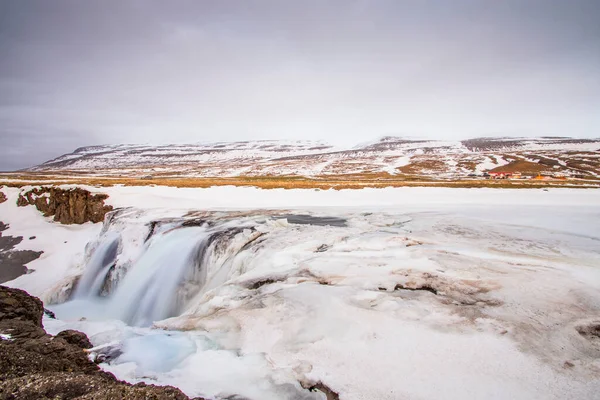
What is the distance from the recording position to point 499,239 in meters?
10.1

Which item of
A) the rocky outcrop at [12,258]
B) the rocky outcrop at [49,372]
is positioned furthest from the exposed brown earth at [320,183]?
the rocky outcrop at [49,372]

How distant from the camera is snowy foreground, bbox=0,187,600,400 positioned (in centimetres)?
380

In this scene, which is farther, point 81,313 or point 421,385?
point 81,313

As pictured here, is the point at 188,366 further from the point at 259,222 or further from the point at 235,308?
the point at 259,222

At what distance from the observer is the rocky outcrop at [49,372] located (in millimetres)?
2508

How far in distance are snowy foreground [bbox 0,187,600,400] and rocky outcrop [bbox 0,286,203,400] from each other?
0.70 metres

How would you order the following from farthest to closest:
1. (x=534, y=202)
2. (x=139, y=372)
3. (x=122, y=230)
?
(x=534, y=202) < (x=122, y=230) < (x=139, y=372)

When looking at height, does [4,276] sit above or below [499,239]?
below

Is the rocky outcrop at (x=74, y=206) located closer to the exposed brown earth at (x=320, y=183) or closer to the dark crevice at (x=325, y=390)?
the exposed brown earth at (x=320, y=183)

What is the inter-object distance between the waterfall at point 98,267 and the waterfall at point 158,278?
6.76ft

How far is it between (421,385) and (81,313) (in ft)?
40.6

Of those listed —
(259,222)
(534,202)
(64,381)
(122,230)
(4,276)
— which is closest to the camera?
(64,381)

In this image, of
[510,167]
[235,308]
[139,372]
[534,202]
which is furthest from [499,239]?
[510,167]

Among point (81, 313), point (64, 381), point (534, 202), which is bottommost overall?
point (81, 313)
